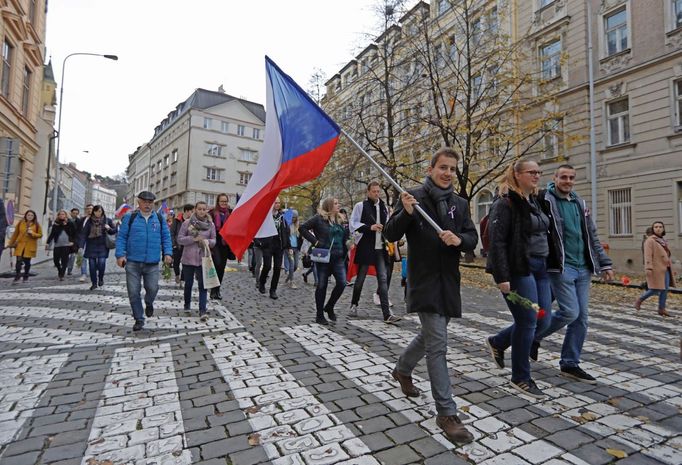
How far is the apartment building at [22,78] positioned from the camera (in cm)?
1552

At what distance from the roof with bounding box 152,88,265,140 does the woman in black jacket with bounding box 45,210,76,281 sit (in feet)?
159

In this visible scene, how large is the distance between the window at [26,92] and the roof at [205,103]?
3818cm

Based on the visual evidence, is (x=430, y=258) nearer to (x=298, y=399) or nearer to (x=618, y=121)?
(x=298, y=399)

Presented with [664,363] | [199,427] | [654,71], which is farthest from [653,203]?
[199,427]

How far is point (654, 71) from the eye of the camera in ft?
59.5

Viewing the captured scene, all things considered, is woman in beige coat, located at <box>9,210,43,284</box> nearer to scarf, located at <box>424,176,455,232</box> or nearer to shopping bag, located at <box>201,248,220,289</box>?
shopping bag, located at <box>201,248,220,289</box>

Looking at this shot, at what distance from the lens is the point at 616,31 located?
19.9m

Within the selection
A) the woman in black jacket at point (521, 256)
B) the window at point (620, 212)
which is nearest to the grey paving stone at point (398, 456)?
the woman in black jacket at point (521, 256)

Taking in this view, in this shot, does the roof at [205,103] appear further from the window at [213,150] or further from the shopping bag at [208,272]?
the shopping bag at [208,272]

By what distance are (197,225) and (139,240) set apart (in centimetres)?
119

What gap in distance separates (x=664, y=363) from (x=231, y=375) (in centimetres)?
474

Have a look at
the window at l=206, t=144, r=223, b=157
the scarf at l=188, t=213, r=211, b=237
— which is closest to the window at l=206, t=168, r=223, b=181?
the window at l=206, t=144, r=223, b=157

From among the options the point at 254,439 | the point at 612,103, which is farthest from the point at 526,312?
the point at 612,103

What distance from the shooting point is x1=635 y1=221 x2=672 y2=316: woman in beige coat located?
8.19 metres
